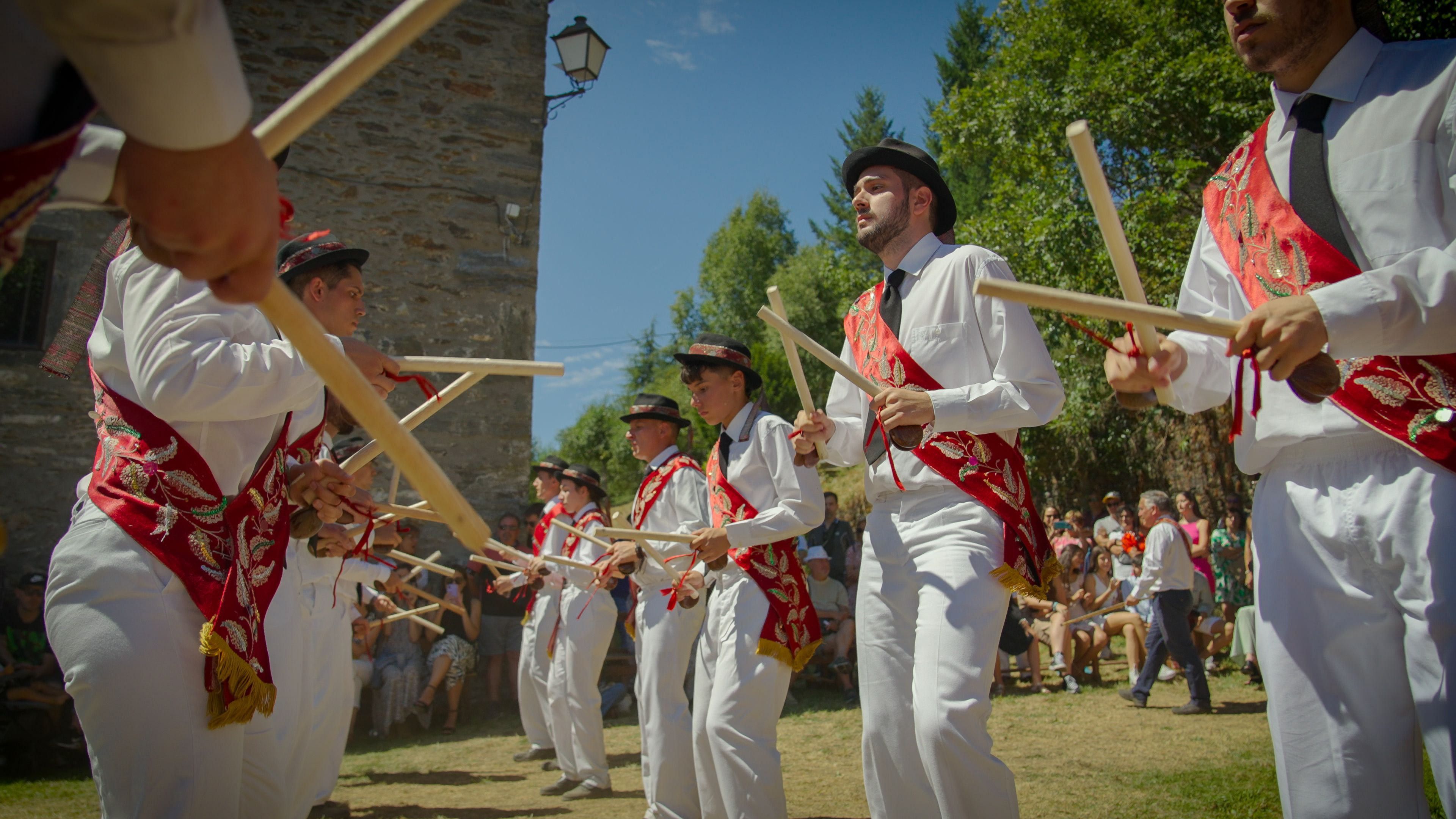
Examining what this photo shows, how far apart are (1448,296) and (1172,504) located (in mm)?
14126

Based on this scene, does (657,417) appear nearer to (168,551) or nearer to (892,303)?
(892,303)

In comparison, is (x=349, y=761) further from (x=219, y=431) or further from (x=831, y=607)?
(x=219, y=431)

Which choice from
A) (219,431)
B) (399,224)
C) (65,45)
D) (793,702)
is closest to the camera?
(65,45)

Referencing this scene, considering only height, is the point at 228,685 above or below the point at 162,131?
below

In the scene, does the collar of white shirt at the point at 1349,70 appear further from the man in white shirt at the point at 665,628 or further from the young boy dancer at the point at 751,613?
the man in white shirt at the point at 665,628

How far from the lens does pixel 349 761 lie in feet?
26.8

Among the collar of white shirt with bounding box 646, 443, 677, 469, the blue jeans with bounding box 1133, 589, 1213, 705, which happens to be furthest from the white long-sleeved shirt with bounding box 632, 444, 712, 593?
the blue jeans with bounding box 1133, 589, 1213, 705

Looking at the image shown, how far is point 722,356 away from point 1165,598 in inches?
217

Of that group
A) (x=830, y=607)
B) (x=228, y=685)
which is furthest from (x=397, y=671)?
(x=228, y=685)

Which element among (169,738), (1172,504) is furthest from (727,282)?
(169,738)

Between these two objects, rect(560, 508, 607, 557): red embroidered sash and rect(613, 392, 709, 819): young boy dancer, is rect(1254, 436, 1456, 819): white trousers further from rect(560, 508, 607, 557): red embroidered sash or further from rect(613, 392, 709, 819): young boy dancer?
rect(560, 508, 607, 557): red embroidered sash

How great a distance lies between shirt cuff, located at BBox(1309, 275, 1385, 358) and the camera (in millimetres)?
1844

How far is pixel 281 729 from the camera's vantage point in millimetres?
3068

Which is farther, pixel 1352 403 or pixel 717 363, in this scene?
pixel 717 363
